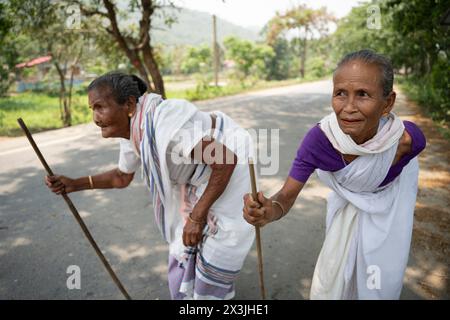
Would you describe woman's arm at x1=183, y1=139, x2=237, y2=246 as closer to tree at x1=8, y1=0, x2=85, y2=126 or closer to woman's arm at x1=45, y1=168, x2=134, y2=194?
woman's arm at x1=45, y1=168, x2=134, y2=194

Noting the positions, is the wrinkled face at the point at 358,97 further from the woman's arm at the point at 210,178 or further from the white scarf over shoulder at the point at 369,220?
the woman's arm at the point at 210,178

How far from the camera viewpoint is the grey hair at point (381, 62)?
1.35 metres

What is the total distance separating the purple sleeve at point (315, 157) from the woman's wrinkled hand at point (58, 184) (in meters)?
1.52

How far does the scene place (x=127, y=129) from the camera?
196 centimetres

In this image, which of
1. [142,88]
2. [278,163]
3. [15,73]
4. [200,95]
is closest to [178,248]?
[142,88]

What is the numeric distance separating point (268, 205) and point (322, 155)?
0.35 metres

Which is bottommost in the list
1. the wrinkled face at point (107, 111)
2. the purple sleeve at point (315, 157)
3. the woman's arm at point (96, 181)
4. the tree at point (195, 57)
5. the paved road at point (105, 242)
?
the paved road at point (105, 242)

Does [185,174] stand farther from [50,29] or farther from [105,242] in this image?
[50,29]

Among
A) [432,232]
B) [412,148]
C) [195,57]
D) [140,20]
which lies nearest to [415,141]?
[412,148]

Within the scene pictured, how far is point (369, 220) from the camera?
1.70m

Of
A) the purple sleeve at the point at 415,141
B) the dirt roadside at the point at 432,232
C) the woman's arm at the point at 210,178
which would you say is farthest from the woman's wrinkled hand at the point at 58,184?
the dirt roadside at the point at 432,232

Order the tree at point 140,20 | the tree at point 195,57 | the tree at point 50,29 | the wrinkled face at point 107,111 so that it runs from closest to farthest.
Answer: the wrinkled face at point 107,111 < the tree at point 50,29 < the tree at point 140,20 < the tree at point 195,57

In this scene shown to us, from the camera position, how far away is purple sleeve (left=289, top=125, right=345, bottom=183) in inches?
61.3

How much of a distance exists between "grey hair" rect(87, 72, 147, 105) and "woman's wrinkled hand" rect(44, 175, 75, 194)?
0.76m
